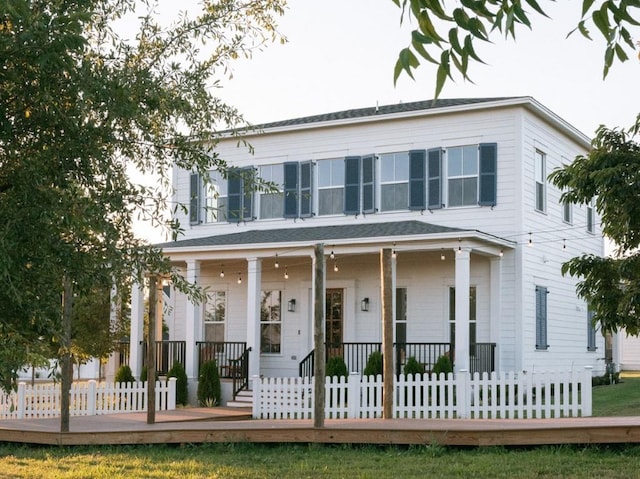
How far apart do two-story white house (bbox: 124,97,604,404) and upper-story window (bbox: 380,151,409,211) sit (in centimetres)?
3

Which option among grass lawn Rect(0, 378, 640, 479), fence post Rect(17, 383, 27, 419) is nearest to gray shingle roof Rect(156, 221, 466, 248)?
fence post Rect(17, 383, 27, 419)

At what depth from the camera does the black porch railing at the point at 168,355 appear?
76.7 feet

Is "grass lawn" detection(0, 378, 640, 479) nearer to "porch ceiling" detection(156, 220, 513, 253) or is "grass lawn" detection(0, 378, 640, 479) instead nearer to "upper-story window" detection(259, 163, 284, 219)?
"porch ceiling" detection(156, 220, 513, 253)

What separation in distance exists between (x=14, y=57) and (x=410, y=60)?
14.9 ft

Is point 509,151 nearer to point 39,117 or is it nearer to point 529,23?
point 39,117

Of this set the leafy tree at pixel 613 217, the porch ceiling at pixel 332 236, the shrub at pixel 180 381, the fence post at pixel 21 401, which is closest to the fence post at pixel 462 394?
the leafy tree at pixel 613 217

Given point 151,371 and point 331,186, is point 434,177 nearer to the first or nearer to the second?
point 331,186

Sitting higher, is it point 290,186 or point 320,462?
point 290,186

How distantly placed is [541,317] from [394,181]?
4740 millimetres

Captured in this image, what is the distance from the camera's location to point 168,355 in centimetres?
2359

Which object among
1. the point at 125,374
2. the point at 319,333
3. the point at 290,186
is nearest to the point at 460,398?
the point at 319,333

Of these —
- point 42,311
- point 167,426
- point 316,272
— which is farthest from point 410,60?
point 167,426

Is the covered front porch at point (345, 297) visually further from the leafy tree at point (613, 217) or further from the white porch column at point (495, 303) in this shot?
the leafy tree at point (613, 217)

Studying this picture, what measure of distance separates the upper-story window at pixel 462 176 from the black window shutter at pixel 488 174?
0.63 feet
